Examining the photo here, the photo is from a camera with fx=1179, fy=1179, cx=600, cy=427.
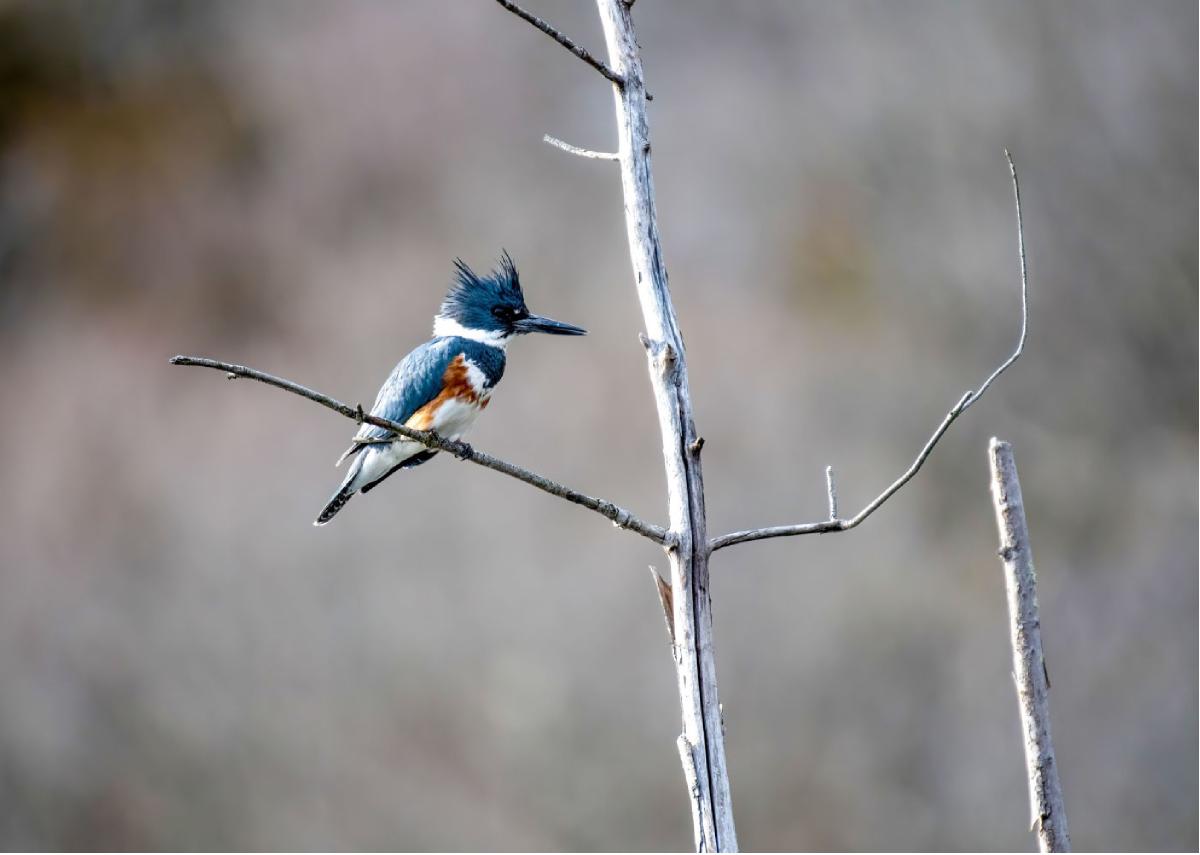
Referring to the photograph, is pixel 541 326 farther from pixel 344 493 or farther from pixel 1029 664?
pixel 1029 664

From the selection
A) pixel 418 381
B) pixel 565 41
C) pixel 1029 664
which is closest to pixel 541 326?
pixel 418 381

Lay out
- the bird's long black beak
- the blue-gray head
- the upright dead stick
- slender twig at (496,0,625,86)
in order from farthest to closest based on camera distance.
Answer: the blue-gray head → the bird's long black beak → slender twig at (496,0,625,86) → the upright dead stick

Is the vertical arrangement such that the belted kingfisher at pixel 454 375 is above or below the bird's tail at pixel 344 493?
above

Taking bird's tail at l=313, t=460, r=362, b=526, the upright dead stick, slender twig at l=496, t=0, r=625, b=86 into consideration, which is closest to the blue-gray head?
bird's tail at l=313, t=460, r=362, b=526

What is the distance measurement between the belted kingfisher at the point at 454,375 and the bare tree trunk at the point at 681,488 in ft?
2.40

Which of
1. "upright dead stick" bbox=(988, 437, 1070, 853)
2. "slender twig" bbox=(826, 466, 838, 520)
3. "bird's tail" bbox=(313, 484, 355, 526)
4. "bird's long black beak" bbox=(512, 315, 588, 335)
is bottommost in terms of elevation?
"upright dead stick" bbox=(988, 437, 1070, 853)

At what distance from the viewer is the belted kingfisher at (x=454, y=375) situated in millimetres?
2096

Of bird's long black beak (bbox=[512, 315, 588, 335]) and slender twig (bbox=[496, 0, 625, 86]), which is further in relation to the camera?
bird's long black beak (bbox=[512, 315, 588, 335])

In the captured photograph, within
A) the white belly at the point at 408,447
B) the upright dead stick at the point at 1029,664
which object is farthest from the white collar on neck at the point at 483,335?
the upright dead stick at the point at 1029,664

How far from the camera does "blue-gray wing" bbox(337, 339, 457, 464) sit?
2096 mm

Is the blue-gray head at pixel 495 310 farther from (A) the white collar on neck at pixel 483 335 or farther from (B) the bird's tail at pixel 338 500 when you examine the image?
(B) the bird's tail at pixel 338 500

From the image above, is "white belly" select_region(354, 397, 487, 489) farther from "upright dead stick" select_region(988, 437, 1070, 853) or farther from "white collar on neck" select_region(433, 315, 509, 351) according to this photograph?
"upright dead stick" select_region(988, 437, 1070, 853)

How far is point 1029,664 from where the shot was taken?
3.76ft

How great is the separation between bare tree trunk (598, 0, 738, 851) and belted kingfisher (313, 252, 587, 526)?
28.8 inches
